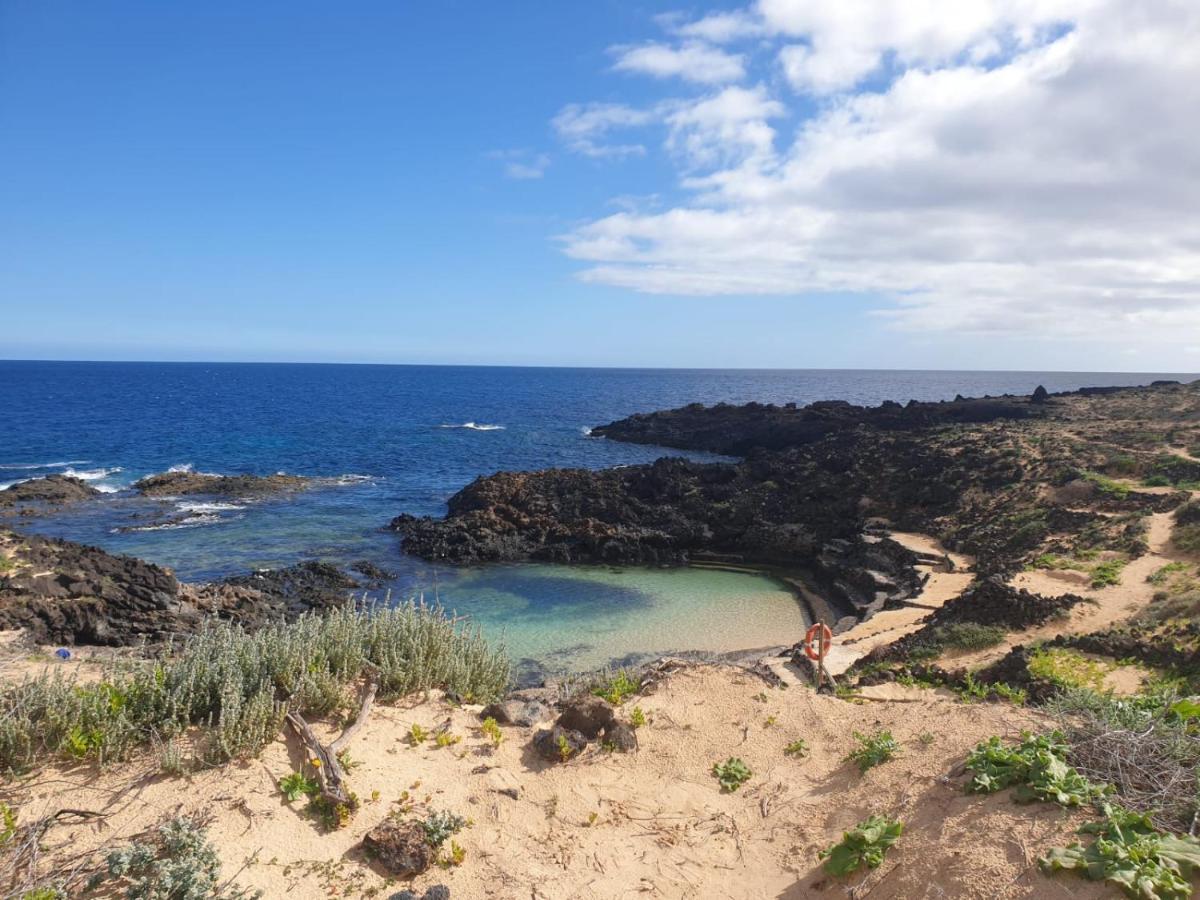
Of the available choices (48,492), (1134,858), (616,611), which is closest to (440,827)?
(1134,858)

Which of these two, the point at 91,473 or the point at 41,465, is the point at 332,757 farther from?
the point at 41,465

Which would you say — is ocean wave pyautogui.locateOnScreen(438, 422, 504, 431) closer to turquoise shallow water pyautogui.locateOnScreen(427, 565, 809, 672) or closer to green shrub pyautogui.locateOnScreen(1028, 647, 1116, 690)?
turquoise shallow water pyautogui.locateOnScreen(427, 565, 809, 672)

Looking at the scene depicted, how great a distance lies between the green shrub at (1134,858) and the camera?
14.3 feet

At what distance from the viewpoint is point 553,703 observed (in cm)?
934

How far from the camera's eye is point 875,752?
7.29 m

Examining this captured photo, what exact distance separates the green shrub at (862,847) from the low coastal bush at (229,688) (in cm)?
482

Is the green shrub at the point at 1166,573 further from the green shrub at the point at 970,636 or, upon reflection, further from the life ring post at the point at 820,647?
the life ring post at the point at 820,647

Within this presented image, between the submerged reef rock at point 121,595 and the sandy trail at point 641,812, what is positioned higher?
the sandy trail at point 641,812

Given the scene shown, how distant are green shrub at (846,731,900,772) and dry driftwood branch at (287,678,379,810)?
5.06 m

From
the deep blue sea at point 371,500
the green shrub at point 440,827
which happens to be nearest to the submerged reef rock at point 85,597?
the deep blue sea at point 371,500

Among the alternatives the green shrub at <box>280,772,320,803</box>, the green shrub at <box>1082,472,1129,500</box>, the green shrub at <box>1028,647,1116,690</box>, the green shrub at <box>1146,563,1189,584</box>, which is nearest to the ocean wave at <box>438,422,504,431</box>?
the green shrub at <box>1082,472,1129,500</box>

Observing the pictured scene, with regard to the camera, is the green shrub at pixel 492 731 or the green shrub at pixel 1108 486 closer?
the green shrub at pixel 492 731

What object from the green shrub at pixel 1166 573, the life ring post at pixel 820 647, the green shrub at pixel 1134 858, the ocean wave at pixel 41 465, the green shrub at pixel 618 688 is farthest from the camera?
the ocean wave at pixel 41 465

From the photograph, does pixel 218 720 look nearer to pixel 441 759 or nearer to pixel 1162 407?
pixel 441 759
